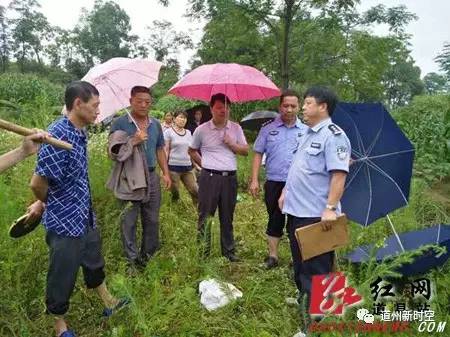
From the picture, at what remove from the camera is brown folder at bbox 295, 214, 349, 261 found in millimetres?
2510

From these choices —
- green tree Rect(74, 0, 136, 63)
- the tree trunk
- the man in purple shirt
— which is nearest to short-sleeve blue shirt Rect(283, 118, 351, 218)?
the man in purple shirt

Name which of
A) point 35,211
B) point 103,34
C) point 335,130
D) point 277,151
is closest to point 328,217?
point 335,130

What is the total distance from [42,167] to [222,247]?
6.83 feet

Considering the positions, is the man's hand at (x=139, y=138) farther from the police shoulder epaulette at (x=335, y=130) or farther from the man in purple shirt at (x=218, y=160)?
the police shoulder epaulette at (x=335, y=130)

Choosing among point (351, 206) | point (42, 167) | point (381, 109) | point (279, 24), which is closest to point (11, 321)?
point (42, 167)

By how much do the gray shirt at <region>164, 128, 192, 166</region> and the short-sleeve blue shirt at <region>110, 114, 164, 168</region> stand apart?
176cm

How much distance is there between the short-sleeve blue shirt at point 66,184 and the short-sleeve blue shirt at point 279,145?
1751 mm

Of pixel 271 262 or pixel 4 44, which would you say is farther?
pixel 4 44

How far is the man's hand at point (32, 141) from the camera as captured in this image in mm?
1958

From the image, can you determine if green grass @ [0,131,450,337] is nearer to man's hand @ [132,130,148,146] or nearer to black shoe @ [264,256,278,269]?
black shoe @ [264,256,278,269]

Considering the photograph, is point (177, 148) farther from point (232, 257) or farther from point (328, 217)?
point (328, 217)

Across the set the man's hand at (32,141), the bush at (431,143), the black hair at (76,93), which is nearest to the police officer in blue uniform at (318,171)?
the black hair at (76,93)

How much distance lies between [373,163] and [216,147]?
4.48ft

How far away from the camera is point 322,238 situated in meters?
2.53
